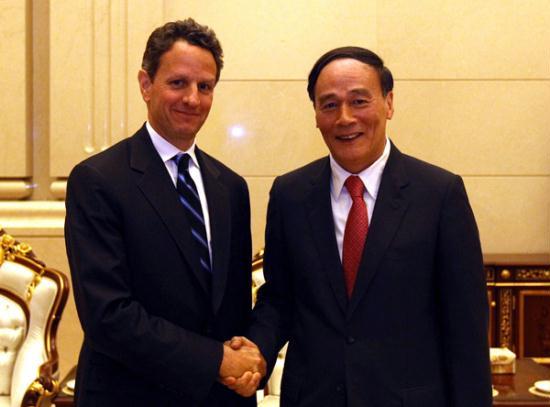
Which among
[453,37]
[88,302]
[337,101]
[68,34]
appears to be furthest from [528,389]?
[68,34]

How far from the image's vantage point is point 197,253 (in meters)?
2.30

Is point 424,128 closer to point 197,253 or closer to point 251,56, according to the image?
point 251,56

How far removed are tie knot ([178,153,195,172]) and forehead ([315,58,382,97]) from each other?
18.1 inches

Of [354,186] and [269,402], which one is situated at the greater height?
[354,186]

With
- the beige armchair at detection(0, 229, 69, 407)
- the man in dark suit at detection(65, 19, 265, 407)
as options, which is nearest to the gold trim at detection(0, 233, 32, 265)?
the beige armchair at detection(0, 229, 69, 407)

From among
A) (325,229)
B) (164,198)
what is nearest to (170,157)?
(164,198)

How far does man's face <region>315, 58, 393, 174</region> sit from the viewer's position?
2.25m

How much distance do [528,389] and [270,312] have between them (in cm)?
140

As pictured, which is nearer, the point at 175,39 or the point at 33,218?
the point at 175,39

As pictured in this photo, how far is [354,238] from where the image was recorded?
221 centimetres

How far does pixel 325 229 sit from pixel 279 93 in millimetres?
3189

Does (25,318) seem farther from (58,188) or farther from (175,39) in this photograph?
(175,39)

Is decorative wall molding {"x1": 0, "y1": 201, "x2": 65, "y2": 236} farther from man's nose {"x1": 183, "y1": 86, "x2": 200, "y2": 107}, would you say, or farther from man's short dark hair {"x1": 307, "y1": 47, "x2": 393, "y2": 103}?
man's short dark hair {"x1": 307, "y1": 47, "x2": 393, "y2": 103}

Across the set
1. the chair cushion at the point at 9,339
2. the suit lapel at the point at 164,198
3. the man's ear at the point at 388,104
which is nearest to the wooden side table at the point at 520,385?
the man's ear at the point at 388,104
